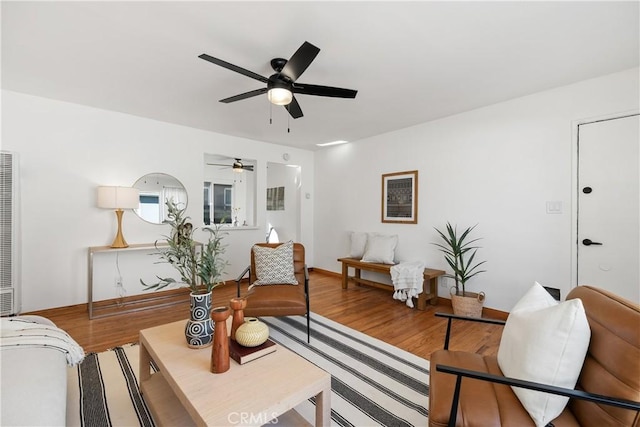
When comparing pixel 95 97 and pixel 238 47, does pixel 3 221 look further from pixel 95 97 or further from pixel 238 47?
pixel 238 47

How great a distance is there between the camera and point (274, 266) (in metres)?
3.09

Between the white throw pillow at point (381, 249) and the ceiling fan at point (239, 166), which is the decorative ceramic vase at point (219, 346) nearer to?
the white throw pillow at point (381, 249)

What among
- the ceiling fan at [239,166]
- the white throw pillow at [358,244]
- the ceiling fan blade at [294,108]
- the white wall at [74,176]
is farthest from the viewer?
the ceiling fan at [239,166]

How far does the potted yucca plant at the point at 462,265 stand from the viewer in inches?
127

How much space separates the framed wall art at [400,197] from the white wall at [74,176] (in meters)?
3.15

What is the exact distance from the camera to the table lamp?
334 centimetres

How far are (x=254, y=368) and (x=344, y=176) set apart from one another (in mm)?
4320

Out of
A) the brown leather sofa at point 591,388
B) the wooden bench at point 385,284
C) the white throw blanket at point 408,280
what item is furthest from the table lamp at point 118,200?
the brown leather sofa at point 591,388

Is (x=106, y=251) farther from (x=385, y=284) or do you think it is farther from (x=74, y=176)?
(x=385, y=284)

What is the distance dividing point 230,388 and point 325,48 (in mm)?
2376

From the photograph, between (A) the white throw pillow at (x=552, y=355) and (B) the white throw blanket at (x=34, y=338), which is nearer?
(A) the white throw pillow at (x=552, y=355)

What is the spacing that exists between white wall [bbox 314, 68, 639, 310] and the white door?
0.11 m

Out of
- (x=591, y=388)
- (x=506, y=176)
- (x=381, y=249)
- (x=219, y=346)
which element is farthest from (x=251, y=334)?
(x=506, y=176)

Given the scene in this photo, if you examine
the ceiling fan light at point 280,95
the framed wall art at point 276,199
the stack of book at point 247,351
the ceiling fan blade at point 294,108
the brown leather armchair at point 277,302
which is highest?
the ceiling fan blade at point 294,108
